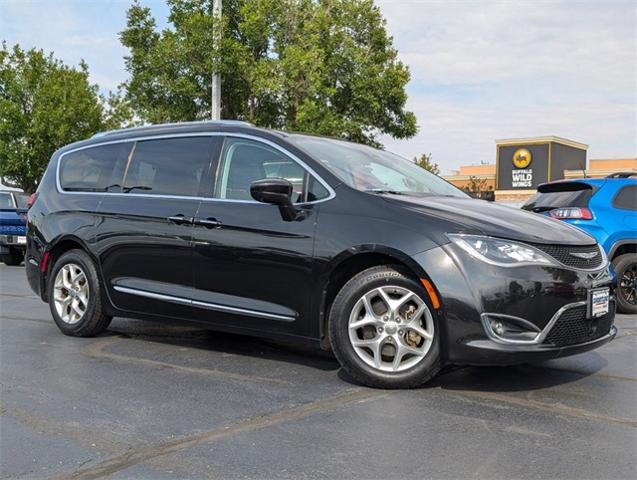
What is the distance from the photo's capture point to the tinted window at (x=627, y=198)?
334 inches

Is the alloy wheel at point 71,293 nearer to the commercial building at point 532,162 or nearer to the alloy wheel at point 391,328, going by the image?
the alloy wheel at point 391,328

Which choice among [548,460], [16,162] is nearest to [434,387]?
[548,460]

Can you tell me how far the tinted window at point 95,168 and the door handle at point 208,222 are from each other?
1.18 meters

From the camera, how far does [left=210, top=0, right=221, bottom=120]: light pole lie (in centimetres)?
1825

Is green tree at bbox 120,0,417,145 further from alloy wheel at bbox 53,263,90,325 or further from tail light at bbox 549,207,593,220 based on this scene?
alloy wheel at bbox 53,263,90,325

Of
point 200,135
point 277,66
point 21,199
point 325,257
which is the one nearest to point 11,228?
point 21,199

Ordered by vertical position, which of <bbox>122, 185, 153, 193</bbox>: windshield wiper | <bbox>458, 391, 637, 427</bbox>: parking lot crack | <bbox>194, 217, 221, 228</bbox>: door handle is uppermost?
<bbox>122, 185, 153, 193</bbox>: windshield wiper

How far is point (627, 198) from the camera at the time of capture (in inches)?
335

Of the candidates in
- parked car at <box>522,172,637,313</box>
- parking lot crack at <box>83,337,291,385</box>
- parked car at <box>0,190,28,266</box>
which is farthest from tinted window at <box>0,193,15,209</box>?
parked car at <box>522,172,637,313</box>

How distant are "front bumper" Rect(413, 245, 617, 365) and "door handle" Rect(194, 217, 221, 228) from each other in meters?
1.63

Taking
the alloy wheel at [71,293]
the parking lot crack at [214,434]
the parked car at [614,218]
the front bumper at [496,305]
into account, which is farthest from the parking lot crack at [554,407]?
the parked car at [614,218]

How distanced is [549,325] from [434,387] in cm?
→ 83

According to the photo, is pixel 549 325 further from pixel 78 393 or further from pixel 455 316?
pixel 78 393

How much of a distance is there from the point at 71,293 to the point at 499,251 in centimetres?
394
